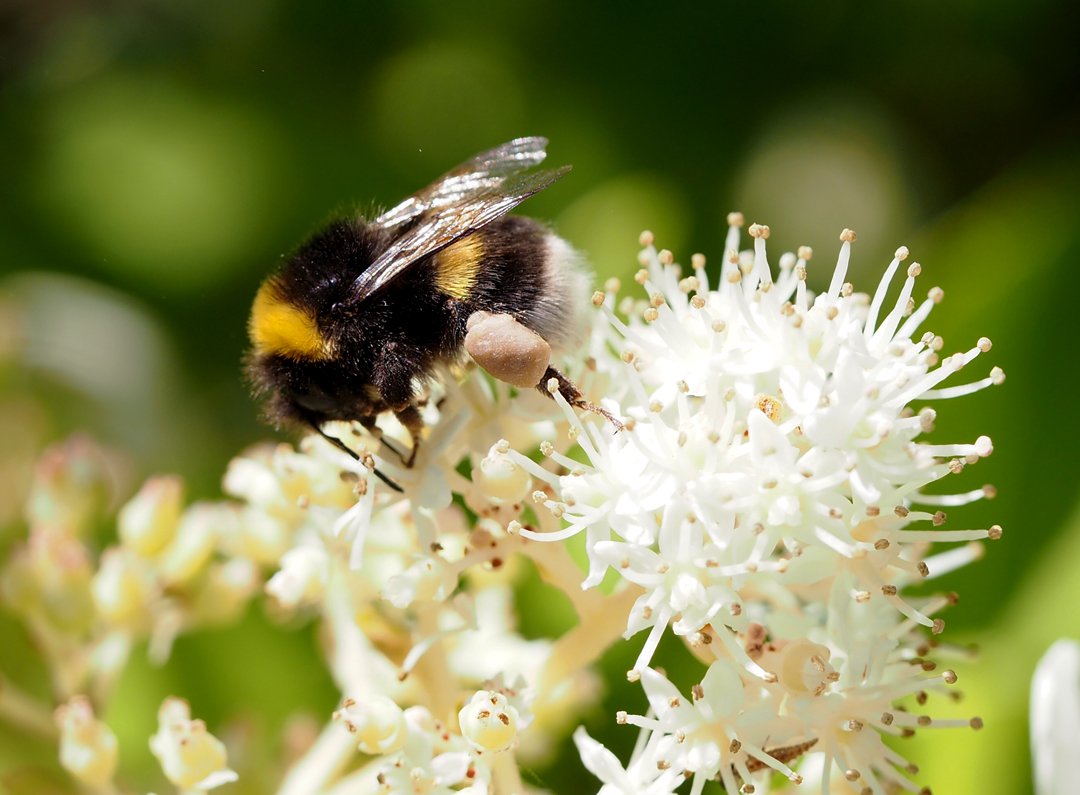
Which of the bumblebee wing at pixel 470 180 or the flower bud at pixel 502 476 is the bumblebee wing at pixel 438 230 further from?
the flower bud at pixel 502 476

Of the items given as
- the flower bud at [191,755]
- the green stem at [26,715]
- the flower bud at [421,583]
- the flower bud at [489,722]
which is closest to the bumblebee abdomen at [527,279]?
the flower bud at [421,583]

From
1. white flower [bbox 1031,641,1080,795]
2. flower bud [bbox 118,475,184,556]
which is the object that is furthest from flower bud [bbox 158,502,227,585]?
white flower [bbox 1031,641,1080,795]

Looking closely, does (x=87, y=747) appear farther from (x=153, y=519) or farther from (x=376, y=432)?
(x=376, y=432)

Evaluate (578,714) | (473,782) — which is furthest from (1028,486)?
(473,782)

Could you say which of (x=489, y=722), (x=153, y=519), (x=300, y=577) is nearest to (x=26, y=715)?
(x=153, y=519)

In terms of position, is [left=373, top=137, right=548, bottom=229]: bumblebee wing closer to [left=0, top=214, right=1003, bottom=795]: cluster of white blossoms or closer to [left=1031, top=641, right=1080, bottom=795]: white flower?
[left=0, top=214, right=1003, bottom=795]: cluster of white blossoms

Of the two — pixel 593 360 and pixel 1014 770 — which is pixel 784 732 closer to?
pixel 593 360

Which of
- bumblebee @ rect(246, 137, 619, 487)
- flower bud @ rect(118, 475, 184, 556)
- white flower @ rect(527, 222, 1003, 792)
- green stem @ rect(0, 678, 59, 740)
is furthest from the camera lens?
flower bud @ rect(118, 475, 184, 556)
